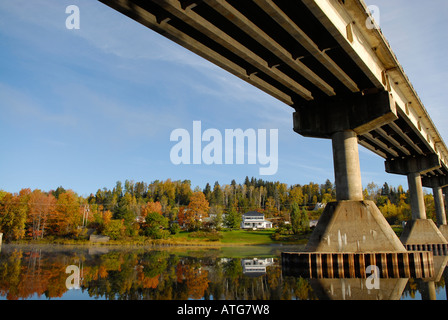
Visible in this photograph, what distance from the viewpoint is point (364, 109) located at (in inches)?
803

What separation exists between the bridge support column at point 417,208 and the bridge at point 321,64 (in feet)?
59.4

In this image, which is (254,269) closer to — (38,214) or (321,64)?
(321,64)

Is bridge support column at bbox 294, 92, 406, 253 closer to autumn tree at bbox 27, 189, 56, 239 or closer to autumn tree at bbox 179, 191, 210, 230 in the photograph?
autumn tree at bbox 179, 191, 210, 230

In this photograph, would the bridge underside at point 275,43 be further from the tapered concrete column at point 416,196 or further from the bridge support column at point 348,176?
the tapered concrete column at point 416,196

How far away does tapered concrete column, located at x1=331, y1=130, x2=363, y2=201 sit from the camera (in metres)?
19.1

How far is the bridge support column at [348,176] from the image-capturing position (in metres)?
17.2

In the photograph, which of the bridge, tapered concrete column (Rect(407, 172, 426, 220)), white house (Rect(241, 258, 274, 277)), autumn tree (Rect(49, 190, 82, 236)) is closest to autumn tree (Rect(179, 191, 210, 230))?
autumn tree (Rect(49, 190, 82, 236))

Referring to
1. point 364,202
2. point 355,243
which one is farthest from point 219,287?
point 364,202

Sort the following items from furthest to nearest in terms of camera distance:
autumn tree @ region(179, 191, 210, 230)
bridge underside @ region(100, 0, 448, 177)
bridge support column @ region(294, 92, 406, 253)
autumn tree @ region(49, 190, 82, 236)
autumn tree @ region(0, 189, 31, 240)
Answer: autumn tree @ region(179, 191, 210, 230) → autumn tree @ region(49, 190, 82, 236) → autumn tree @ region(0, 189, 31, 240) → bridge support column @ region(294, 92, 406, 253) → bridge underside @ region(100, 0, 448, 177)

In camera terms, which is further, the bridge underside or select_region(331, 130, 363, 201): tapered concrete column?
select_region(331, 130, 363, 201): tapered concrete column

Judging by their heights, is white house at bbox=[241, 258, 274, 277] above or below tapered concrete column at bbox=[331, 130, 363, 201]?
below

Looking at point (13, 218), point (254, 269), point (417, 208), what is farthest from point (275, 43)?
point (13, 218)

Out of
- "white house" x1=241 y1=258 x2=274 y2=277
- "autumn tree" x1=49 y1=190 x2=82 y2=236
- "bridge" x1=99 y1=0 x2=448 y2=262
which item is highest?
"bridge" x1=99 y1=0 x2=448 y2=262
